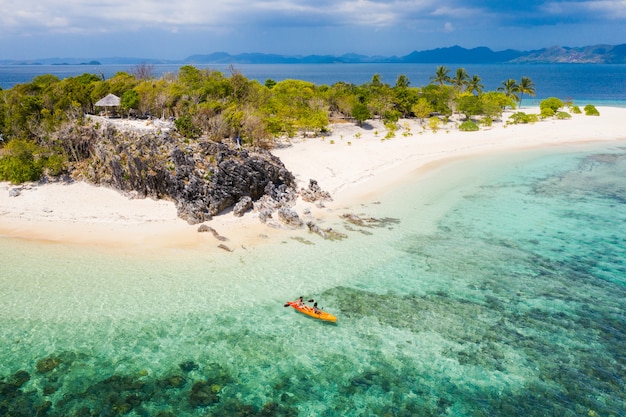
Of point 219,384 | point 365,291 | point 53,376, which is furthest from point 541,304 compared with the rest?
point 53,376

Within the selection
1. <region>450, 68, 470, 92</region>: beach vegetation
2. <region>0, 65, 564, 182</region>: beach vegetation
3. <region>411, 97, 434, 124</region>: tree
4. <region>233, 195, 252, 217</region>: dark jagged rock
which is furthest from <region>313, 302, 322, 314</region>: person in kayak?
<region>450, 68, 470, 92</region>: beach vegetation

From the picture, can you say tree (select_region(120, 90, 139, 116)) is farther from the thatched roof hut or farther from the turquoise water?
the turquoise water

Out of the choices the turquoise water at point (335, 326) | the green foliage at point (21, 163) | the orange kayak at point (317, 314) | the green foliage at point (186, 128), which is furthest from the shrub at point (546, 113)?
the green foliage at point (21, 163)

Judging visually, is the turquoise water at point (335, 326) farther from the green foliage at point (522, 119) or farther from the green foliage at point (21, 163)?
the green foliage at point (522, 119)

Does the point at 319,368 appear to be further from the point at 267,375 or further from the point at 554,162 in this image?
the point at 554,162

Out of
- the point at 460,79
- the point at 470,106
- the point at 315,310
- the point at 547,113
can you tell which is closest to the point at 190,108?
the point at 315,310
